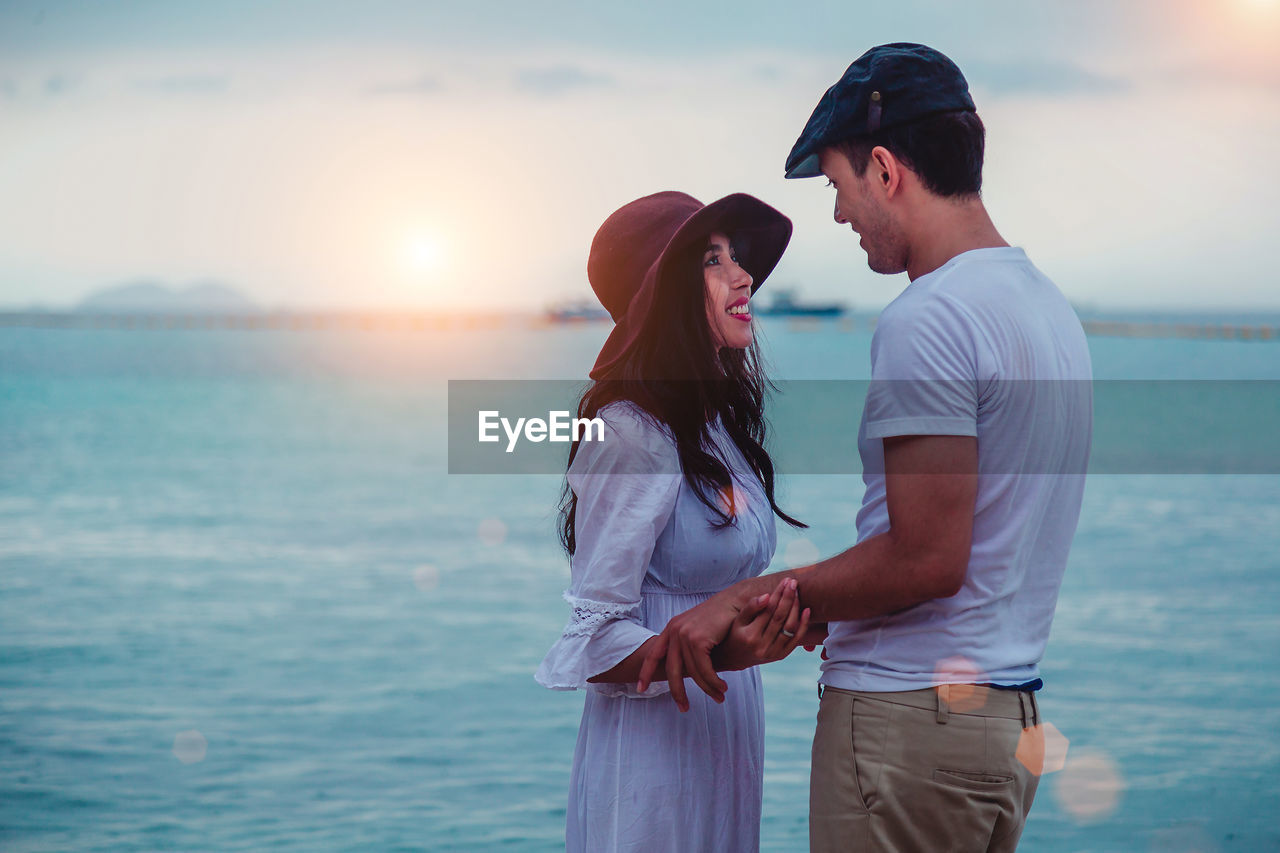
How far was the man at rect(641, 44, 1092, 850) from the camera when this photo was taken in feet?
5.36

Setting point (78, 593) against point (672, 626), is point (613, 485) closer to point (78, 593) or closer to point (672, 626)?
point (672, 626)

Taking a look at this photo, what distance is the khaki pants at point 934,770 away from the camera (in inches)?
67.2

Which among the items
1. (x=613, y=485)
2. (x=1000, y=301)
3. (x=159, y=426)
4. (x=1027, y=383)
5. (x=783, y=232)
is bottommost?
(x=159, y=426)

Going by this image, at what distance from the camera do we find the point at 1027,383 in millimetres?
1663

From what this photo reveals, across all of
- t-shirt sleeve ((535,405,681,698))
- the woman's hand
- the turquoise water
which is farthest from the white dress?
the turquoise water

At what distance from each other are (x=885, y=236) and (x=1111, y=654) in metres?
8.11

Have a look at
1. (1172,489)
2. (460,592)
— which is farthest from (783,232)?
(1172,489)

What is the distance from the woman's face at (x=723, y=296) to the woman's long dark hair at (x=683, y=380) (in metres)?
0.02

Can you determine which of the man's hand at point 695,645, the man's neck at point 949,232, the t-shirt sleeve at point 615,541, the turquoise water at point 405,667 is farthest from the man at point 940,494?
the turquoise water at point 405,667

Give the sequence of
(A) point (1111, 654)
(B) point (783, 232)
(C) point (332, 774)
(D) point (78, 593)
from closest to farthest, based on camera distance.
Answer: (B) point (783, 232) → (C) point (332, 774) → (A) point (1111, 654) → (D) point (78, 593)

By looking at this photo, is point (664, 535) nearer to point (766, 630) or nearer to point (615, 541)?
point (615, 541)

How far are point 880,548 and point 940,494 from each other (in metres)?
0.12

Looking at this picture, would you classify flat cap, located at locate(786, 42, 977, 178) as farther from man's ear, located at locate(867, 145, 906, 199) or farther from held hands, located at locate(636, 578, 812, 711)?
held hands, located at locate(636, 578, 812, 711)

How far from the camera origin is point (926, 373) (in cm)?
161
